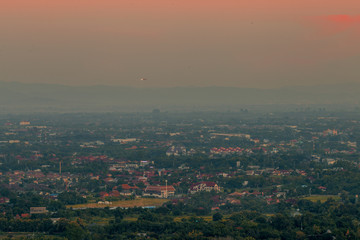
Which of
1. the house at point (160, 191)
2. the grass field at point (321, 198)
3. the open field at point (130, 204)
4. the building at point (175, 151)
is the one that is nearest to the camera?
the open field at point (130, 204)

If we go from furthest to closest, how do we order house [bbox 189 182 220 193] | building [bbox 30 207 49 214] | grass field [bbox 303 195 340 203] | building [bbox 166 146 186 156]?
building [bbox 166 146 186 156] < house [bbox 189 182 220 193] < grass field [bbox 303 195 340 203] < building [bbox 30 207 49 214]

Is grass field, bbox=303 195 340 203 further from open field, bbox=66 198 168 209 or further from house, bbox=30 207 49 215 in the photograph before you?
house, bbox=30 207 49 215

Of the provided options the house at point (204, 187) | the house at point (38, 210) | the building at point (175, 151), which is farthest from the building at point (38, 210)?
the building at point (175, 151)

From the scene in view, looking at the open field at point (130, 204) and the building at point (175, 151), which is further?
the building at point (175, 151)

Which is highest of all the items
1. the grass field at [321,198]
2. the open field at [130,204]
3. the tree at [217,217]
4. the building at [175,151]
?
the tree at [217,217]

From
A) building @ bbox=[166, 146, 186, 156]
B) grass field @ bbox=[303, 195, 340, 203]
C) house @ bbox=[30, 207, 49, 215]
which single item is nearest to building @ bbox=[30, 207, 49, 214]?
house @ bbox=[30, 207, 49, 215]

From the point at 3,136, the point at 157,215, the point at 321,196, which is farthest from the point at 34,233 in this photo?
the point at 3,136

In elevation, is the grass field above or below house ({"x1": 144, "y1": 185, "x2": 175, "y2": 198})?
above

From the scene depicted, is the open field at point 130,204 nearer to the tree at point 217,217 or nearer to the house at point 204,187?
the house at point 204,187
